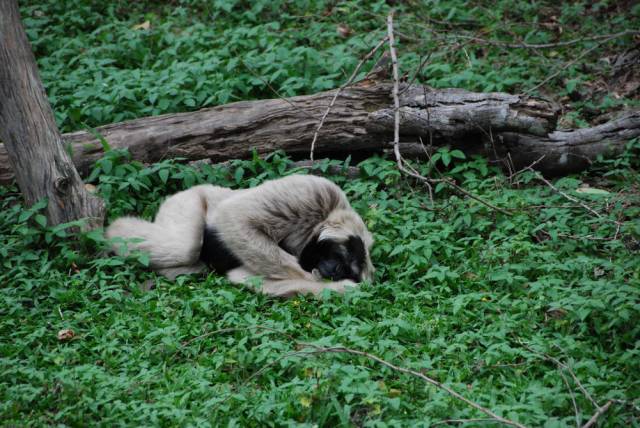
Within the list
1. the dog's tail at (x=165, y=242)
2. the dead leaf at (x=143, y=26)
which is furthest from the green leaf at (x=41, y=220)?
the dead leaf at (x=143, y=26)

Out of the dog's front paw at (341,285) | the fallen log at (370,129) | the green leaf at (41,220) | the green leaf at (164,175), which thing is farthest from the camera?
the fallen log at (370,129)

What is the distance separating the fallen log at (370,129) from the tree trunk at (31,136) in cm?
100

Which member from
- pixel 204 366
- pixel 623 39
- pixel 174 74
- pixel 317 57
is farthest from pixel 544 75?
pixel 204 366

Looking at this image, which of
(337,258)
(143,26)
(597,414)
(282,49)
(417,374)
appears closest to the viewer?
(597,414)

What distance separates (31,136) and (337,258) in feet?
8.83

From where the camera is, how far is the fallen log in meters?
7.34

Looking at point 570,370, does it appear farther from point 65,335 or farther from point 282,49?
point 282,49

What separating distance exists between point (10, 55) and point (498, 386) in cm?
447

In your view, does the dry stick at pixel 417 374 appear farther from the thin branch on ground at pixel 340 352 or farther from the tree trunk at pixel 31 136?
the tree trunk at pixel 31 136

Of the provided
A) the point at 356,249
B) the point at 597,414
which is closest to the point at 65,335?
the point at 356,249

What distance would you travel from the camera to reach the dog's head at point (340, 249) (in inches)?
240

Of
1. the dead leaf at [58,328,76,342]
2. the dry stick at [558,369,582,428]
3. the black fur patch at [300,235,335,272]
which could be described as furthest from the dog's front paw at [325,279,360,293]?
the dead leaf at [58,328,76,342]

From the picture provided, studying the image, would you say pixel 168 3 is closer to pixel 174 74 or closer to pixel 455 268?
pixel 174 74

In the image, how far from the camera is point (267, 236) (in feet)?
20.6
